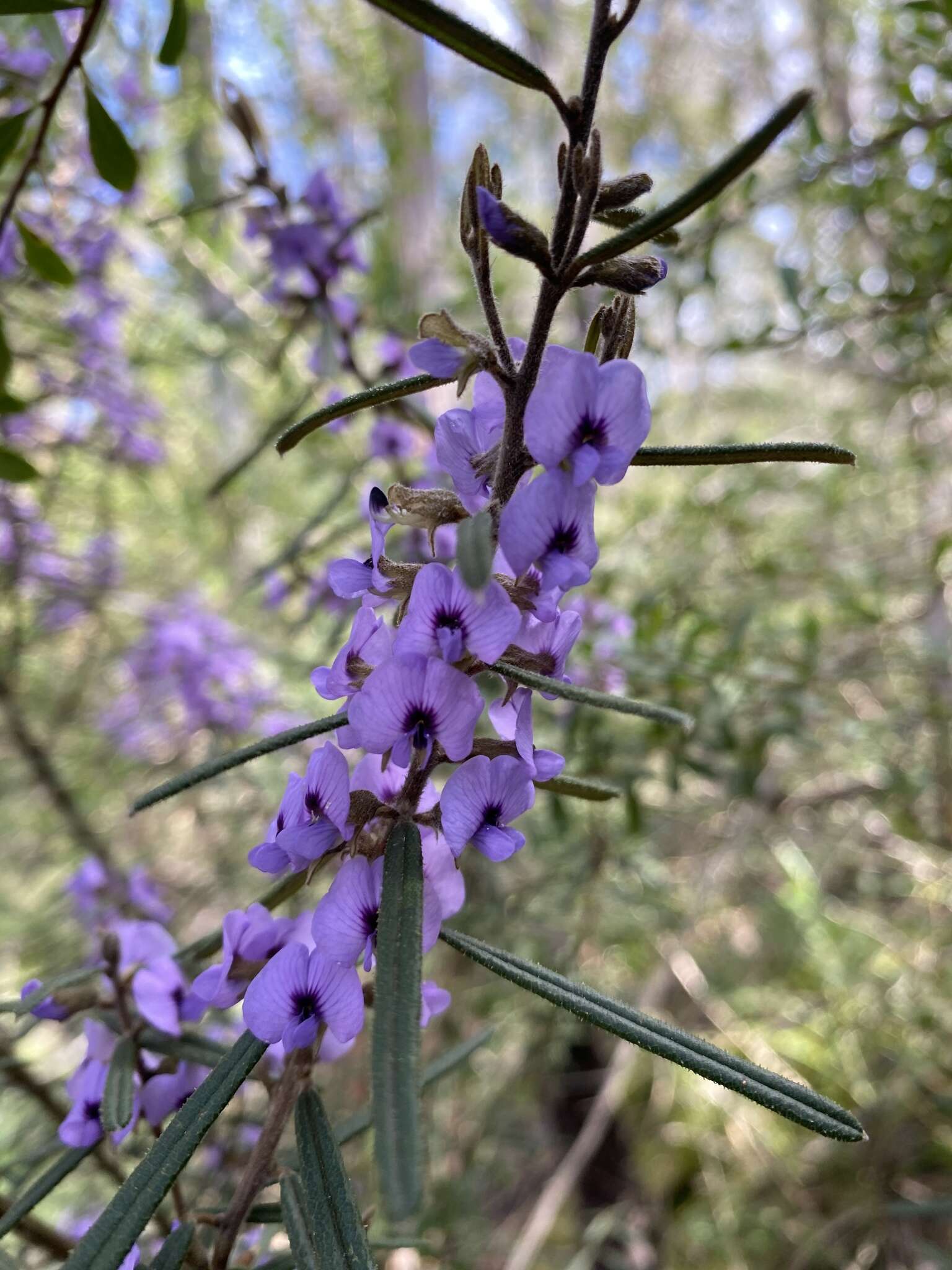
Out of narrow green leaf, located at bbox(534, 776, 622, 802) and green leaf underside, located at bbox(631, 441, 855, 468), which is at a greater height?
green leaf underside, located at bbox(631, 441, 855, 468)

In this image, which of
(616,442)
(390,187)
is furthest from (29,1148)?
(390,187)

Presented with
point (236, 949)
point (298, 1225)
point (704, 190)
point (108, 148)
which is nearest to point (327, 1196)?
point (298, 1225)

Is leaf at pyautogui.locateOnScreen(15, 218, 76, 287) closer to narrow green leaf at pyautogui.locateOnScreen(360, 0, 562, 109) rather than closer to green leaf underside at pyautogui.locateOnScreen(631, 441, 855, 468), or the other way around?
narrow green leaf at pyautogui.locateOnScreen(360, 0, 562, 109)

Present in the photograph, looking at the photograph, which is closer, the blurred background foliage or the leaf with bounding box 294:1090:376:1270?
the leaf with bounding box 294:1090:376:1270

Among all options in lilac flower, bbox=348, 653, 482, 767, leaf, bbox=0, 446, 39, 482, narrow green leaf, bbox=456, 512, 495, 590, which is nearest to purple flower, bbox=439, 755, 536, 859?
lilac flower, bbox=348, 653, 482, 767

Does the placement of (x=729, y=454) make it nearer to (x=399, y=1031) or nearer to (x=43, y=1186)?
(x=399, y=1031)

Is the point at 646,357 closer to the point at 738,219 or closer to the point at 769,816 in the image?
the point at 738,219
